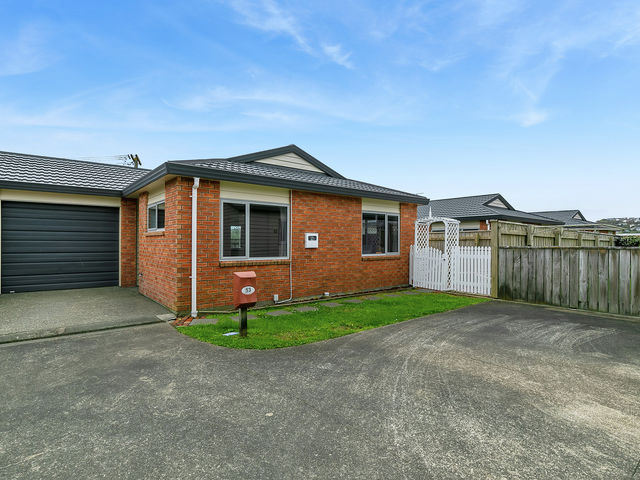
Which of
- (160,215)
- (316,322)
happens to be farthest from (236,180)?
(316,322)

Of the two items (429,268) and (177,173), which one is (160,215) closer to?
(177,173)

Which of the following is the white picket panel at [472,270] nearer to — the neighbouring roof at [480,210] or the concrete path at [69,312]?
the neighbouring roof at [480,210]

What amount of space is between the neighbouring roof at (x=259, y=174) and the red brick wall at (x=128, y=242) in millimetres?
987

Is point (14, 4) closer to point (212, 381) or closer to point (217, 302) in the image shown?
point (217, 302)

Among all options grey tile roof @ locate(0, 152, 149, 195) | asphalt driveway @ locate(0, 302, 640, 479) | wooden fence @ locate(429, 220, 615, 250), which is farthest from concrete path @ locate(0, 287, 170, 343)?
wooden fence @ locate(429, 220, 615, 250)

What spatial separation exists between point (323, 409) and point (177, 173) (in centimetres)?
565

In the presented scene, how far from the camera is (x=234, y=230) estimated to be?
26.0 ft

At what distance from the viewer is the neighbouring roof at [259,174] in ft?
23.2

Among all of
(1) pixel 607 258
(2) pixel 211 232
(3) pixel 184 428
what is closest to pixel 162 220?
(2) pixel 211 232

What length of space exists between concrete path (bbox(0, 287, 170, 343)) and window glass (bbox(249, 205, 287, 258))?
8.56 ft

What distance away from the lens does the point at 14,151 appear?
12.0m

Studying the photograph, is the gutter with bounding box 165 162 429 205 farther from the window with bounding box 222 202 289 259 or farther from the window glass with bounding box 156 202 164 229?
the window glass with bounding box 156 202 164 229

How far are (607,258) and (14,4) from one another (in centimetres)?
1648

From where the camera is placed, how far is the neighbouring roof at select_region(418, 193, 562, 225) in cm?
1776
